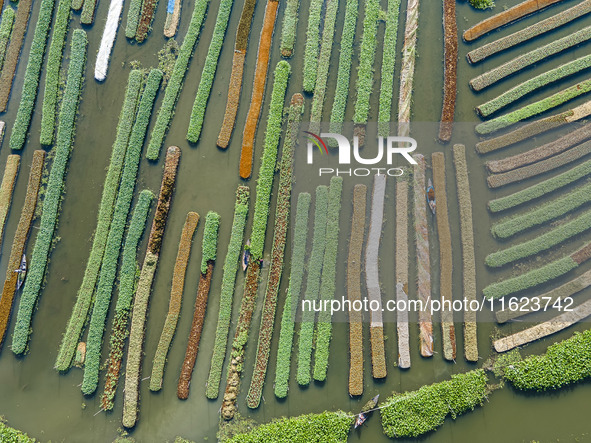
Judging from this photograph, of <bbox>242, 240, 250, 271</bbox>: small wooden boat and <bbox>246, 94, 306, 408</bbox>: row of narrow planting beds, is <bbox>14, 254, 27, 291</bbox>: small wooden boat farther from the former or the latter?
<bbox>246, 94, 306, 408</bbox>: row of narrow planting beds

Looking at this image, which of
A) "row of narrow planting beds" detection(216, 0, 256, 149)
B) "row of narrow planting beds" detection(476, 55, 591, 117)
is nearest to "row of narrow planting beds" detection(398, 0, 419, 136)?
"row of narrow planting beds" detection(476, 55, 591, 117)

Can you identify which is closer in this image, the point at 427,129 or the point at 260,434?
the point at 260,434

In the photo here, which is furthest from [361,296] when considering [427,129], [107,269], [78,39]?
[78,39]

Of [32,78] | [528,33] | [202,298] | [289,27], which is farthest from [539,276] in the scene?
[32,78]

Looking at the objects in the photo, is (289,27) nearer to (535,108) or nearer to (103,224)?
(535,108)

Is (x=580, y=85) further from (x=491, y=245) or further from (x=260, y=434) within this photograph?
(x=260, y=434)
